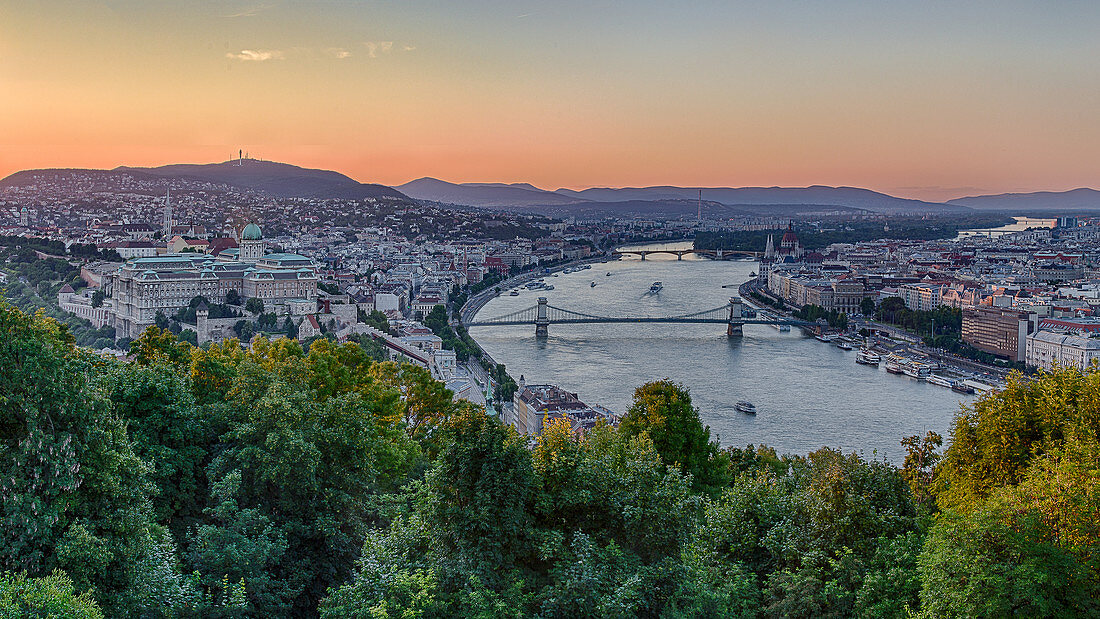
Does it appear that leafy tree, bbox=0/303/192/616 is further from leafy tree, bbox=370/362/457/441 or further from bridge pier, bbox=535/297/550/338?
bridge pier, bbox=535/297/550/338

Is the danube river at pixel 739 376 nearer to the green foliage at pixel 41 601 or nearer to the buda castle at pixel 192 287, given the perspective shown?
the buda castle at pixel 192 287

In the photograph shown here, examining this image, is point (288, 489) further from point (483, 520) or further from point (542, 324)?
point (542, 324)

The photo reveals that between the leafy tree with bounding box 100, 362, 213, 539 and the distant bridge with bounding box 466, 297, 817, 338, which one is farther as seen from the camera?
the distant bridge with bounding box 466, 297, 817, 338

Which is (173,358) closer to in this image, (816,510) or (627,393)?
(816,510)

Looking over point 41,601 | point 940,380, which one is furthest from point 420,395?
point 940,380

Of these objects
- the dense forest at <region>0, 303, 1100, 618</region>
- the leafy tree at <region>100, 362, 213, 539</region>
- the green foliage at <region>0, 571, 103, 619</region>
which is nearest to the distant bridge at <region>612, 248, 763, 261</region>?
the leafy tree at <region>100, 362, 213, 539</region>

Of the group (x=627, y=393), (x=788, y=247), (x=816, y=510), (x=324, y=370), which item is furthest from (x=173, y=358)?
(x=788, y=247)
